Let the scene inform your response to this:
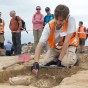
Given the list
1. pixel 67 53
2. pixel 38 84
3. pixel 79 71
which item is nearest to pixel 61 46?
pixel 67 53

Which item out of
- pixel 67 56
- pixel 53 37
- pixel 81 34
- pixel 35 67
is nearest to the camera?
pixel 35 67

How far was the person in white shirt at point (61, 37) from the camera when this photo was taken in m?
6.64

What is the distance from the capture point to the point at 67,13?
21.9 ft

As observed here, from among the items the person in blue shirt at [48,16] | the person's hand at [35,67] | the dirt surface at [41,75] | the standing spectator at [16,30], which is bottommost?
the dirt surface at [41,75]

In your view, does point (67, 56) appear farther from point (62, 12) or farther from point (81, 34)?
point (81, 34)

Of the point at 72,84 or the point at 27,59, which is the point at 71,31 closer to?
the point at 72,84

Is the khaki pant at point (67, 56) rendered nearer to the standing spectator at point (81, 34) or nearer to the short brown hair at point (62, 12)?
the short brown hair at point (62, 12)

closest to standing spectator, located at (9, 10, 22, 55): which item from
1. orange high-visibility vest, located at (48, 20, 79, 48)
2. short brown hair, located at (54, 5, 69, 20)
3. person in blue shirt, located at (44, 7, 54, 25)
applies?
person in blue shirt, located at (44, 7, 54, 25)

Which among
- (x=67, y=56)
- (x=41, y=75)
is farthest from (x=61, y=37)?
(x=41, y=75)

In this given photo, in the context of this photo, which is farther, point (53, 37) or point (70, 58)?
point (70, 58)

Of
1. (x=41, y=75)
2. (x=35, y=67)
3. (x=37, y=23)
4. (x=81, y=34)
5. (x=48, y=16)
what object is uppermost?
(x=48, y=16)

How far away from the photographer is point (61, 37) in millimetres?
7301

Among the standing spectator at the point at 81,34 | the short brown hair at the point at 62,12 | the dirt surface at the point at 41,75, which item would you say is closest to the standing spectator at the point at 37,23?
the standing spectator at the point at 81,34

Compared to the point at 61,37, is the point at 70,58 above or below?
below
